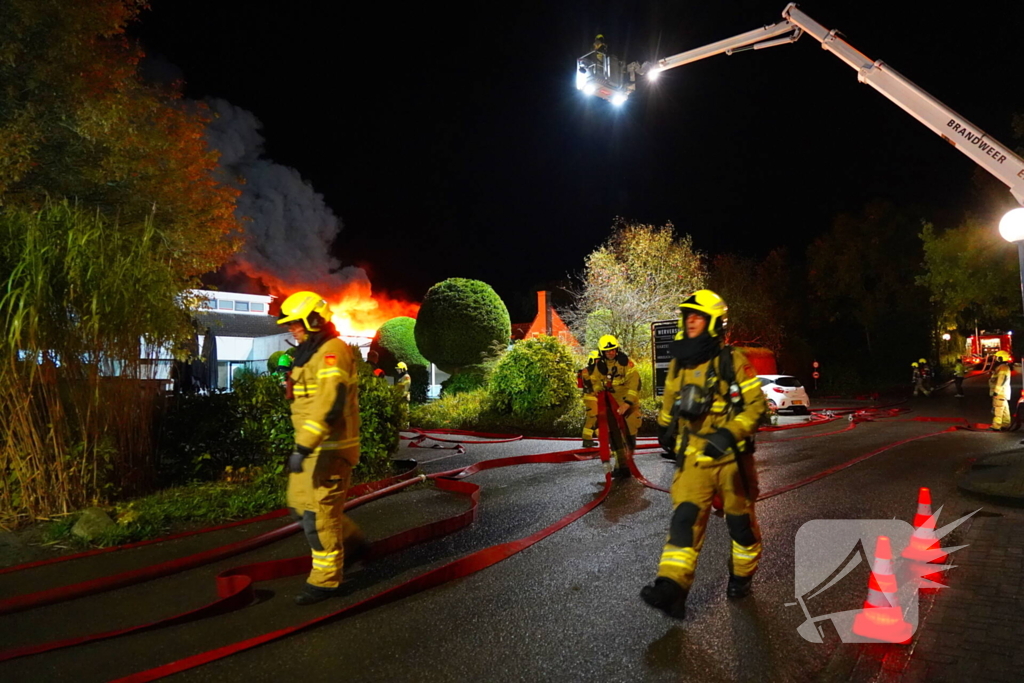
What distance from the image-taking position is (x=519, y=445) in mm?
12508

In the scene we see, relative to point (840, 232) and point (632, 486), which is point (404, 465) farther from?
point (840, 232)

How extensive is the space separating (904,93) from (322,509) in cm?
905

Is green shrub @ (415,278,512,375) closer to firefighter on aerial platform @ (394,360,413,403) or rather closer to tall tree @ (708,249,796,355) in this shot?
firefighter on aerial platform @ (394,360,413,403)

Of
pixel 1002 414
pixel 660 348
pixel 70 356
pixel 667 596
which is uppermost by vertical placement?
pixel 660 348

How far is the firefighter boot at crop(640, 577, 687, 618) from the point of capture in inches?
148

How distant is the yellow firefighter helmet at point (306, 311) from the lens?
452 centimetres

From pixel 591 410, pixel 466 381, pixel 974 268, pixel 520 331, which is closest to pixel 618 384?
pixel 591 410

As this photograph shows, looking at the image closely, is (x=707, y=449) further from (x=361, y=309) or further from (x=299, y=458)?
(x=361, y=309)

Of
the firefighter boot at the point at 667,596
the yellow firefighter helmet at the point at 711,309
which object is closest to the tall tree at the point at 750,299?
the yellow firefighter helmet at the point at 711,309

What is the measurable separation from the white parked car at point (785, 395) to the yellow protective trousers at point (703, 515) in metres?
16.5

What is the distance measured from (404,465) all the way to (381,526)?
3.17 metres

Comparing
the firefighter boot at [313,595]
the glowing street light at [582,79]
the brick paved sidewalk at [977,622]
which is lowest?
the brick paved sidewalk at [977,622]

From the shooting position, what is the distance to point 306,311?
14.9 feet

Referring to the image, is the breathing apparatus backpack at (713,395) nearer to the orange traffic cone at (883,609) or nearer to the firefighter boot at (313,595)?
the orange traffic cone at (883,609)
